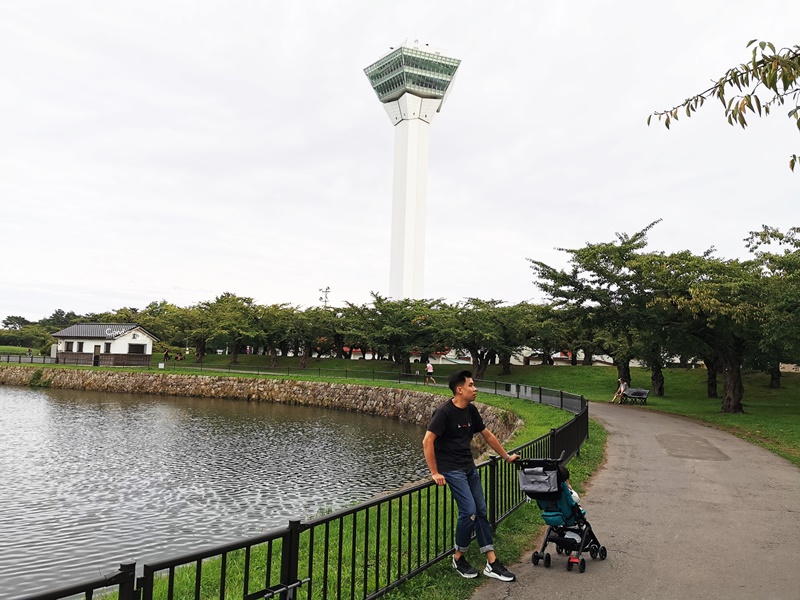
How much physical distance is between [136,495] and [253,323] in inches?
1716

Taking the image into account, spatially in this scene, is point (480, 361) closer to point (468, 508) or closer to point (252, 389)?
point (252, 389)

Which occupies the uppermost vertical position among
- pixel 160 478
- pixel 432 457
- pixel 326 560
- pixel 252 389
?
pixel 432 457

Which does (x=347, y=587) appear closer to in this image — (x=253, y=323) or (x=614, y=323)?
(x=614, y=323)

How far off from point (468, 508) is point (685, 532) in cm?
389

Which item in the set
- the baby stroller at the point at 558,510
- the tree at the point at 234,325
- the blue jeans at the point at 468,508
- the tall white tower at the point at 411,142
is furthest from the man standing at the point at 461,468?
the tall white tower at the point at 411,142

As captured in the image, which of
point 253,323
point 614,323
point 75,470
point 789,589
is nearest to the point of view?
point 789,589

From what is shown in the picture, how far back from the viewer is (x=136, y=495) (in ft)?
44.7

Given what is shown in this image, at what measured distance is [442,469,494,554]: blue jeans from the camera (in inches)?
228

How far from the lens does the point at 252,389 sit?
40.6 metres

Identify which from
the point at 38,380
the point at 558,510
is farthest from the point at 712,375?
the point at 38,380

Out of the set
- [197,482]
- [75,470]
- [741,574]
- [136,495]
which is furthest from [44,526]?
[741,574]

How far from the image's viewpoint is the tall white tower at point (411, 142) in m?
87.9

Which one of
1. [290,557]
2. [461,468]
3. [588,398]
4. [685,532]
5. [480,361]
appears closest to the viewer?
[290,557]

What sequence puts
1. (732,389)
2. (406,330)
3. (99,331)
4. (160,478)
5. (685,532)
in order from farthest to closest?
(99,331) < (406,330) < (732,389) < (160,478) < (685,532)
